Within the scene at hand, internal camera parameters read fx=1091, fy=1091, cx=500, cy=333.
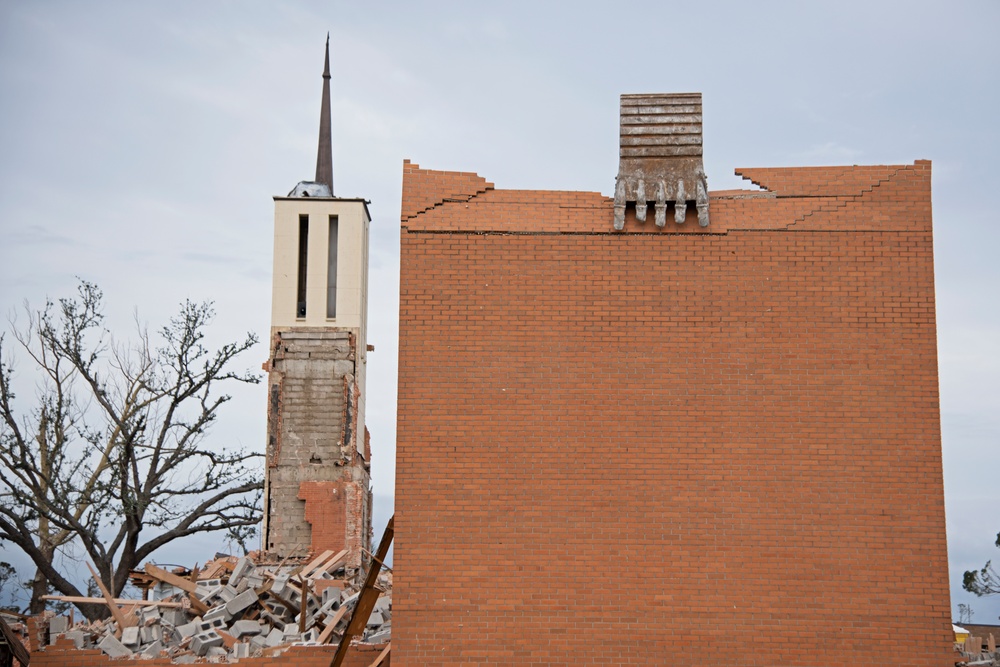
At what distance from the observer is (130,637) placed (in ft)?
53.1

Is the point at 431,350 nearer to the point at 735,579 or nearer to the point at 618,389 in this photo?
the point at 618,389

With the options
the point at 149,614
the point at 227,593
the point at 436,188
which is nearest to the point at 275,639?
the point at 227,593

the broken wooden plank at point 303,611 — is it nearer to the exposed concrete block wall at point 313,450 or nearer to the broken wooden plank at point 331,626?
the broken wooden plank at point 331,626

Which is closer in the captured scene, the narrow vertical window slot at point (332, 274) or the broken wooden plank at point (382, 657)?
the broken wooden plank at point (382, 657)

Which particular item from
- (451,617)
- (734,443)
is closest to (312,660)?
(451,617)

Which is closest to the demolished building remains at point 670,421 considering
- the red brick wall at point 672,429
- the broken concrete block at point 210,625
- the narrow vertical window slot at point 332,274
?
the red brick wall at point 672,429

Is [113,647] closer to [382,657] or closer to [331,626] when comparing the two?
[331,626]

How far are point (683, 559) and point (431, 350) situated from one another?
389cm

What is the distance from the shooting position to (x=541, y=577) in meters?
12.8

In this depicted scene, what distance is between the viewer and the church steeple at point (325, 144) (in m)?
28.6

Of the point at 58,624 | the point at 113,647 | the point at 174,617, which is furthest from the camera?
the point at 174,617

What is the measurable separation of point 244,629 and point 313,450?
6.61 m

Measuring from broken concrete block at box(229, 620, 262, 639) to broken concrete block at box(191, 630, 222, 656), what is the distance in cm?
36

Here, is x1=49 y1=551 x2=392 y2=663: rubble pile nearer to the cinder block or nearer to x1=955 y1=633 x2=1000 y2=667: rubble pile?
the cinder block
